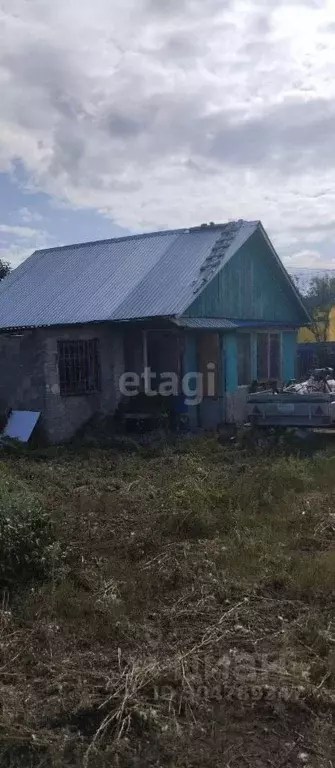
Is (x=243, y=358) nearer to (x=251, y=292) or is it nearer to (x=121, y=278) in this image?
(x=251, y=292)

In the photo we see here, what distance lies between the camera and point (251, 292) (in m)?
15.8

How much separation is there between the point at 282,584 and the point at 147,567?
114 cm

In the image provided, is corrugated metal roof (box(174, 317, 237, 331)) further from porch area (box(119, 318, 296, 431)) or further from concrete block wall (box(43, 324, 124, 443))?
concrete block wall (box(43, 324, 124, 443))

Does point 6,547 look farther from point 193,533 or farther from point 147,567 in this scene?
point 193,533

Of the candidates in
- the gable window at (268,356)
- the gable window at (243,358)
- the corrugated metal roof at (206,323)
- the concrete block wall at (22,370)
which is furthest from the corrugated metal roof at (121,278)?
the gable window at (268,356)

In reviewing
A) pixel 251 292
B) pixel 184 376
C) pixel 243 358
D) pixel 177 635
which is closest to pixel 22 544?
pixel 177 635

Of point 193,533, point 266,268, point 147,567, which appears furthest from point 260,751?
point 266,268

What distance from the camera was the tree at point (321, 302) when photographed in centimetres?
2339

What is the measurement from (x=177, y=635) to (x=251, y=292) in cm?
1244

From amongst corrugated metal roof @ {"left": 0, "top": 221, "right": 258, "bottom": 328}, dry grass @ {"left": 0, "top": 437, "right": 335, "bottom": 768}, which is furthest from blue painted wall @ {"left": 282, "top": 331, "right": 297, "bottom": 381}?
dry grass @ {"left": 0, "top": 437, "right": 335, "bottom": 768}

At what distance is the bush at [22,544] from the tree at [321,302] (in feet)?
A: 59.5

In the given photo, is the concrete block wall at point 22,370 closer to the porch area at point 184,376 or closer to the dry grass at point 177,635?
the porch area at point 184,376

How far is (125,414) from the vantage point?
13383 millimetres

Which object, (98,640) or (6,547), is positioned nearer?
(98,640)
